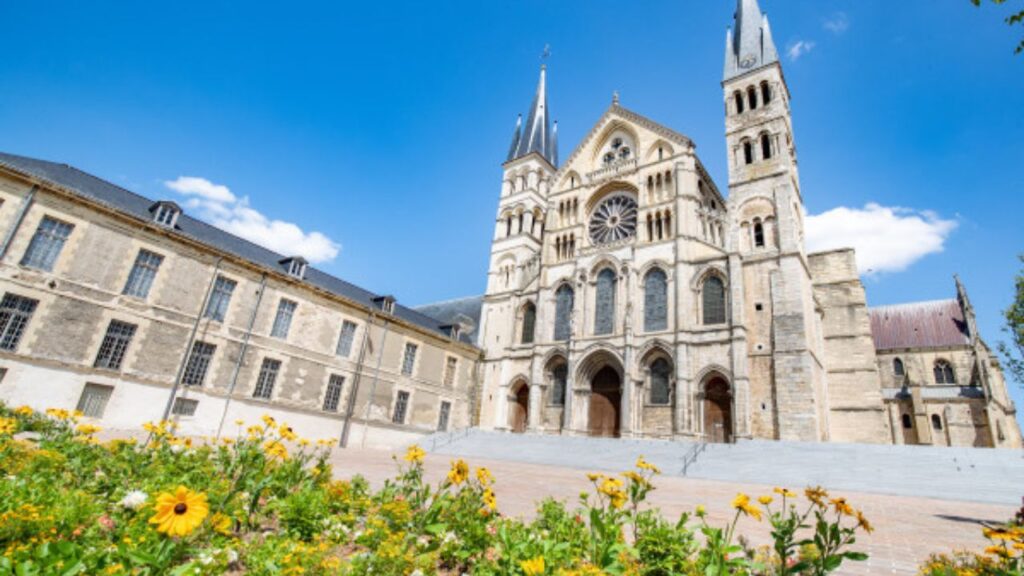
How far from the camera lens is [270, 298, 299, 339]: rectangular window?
70.1ft

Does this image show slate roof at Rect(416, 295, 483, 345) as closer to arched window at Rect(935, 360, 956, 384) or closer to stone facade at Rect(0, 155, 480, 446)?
stone facade at Rect(0, 155, 480, 446)

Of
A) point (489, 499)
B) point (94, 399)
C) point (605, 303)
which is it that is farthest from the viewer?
point (605, 303)

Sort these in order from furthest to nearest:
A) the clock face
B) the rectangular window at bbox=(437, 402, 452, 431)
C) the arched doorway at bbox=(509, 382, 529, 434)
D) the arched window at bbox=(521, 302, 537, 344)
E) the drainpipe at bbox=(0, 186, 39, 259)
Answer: the arched window at bbox=(521, 302, 537, 344), the clock face, the arched doorway at bbox=(509, 382, 529, 434), the rectangular window at bbox=(437, 402, 452, 431), the drainpipe at bbox=(0, 186, 39, 259)

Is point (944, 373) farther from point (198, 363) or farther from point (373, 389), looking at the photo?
point (198, 363)

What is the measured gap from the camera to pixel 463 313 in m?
36.6

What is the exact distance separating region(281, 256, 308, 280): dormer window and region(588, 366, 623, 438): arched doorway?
650 inches

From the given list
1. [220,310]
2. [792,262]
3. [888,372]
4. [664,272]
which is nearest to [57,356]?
[220,310]

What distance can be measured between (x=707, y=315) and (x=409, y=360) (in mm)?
16316

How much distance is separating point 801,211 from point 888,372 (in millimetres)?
17337

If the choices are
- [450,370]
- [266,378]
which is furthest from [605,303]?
[266,378]

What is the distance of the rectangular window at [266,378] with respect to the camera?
67.2ft

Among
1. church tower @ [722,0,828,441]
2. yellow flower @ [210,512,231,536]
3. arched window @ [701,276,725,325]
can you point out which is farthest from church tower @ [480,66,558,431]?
yellow flower @ [210,512,231,536]

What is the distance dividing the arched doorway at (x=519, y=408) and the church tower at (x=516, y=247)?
473 millimetres

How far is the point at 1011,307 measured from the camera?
1902 cm
